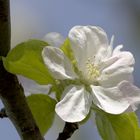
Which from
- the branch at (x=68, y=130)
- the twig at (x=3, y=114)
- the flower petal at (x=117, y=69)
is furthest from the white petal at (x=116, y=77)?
the twig at (x=3, y=114)

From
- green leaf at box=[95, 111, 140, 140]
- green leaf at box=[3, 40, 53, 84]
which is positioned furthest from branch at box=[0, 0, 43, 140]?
green leaf at box=[95, 111, 140, 140]

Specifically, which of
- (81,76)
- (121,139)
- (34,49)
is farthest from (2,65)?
(121,139)

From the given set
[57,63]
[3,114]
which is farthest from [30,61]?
[3,114]

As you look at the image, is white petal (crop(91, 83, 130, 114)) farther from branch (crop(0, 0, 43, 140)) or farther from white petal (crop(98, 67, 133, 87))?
branch (crop(0, 0, 43, 140))

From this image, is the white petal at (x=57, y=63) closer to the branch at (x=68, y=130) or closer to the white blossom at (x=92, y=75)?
the white blossom at (x=92, y=75)

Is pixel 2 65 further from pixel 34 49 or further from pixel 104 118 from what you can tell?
pixel 104 118

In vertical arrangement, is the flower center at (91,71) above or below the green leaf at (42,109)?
above
